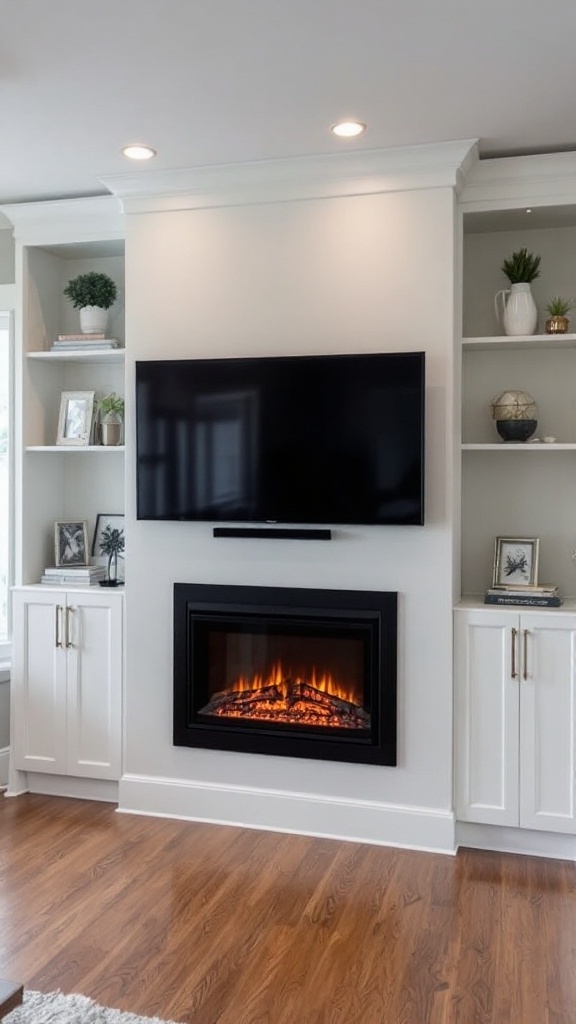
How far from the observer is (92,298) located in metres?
4.03

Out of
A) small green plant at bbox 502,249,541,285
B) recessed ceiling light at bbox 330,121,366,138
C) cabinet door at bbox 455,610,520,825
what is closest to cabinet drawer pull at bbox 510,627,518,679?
cabinet door at bbox 455,610,520,825

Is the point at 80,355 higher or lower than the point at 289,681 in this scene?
higher

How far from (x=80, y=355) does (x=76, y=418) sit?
0.99ft

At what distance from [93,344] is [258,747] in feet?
6.43

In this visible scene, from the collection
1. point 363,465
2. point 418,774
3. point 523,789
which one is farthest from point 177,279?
point 523,789

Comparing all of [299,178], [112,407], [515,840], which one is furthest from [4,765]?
[299,178]

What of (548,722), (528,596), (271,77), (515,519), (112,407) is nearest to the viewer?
(271,77)

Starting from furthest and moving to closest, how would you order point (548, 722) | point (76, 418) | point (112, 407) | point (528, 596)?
1. point (76, 418)
2. point (112, 407)
3. point (528, 596)
4. point (548, 722)

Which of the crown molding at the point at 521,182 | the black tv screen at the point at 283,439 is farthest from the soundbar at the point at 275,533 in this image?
the crown molding at the point at 521,182

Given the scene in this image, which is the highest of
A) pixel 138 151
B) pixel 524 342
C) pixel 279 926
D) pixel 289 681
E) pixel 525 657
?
pixel 138 151

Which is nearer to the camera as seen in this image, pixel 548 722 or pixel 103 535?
pixel 548 722

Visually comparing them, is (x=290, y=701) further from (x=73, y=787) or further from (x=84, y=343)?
(x=84, y=343)

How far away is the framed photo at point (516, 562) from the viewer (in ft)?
11.7

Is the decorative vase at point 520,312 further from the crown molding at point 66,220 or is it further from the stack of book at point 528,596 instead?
the crown molding at point 66,220
